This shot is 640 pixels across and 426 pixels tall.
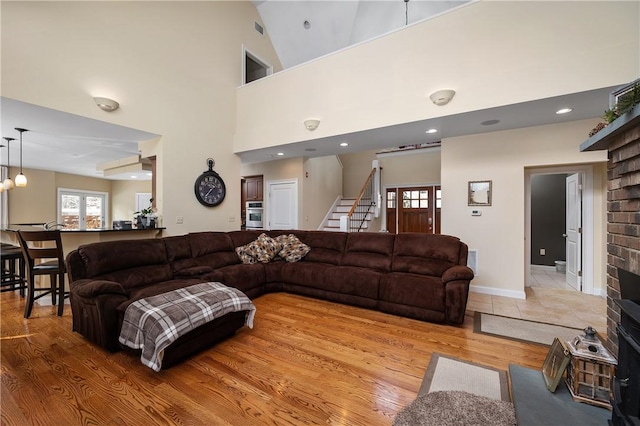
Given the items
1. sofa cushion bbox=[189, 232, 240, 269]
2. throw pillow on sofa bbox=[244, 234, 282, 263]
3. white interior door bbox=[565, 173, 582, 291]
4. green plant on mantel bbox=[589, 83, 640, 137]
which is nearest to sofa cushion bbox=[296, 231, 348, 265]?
throw pillow on sofa bbox=[244, 234, 282, 263]

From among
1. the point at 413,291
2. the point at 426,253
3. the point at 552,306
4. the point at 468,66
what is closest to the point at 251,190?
the point at 426,253

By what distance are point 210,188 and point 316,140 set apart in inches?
84.0

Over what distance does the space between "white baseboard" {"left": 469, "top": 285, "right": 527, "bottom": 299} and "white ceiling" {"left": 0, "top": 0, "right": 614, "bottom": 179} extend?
244 centimetres

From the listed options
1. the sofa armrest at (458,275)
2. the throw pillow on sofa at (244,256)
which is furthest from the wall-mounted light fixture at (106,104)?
the sofa armrest at (458,275)

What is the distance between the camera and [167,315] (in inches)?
84.4

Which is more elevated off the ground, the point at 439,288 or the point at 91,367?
the point at 439,288

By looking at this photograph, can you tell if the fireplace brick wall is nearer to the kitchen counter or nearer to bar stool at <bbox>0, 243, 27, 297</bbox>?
the kitchen counter

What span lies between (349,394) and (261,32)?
22.9 feet

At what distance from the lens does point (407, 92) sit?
11.8 ft

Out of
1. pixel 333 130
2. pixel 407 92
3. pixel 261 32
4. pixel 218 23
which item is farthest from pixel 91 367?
pixel 261 32

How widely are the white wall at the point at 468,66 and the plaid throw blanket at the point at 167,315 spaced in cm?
291

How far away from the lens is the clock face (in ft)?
15.6

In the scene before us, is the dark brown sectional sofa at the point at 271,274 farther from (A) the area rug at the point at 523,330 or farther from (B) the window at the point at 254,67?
(B) the window at the point at 254,67

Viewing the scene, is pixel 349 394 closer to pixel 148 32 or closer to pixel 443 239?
pixel 443 239
